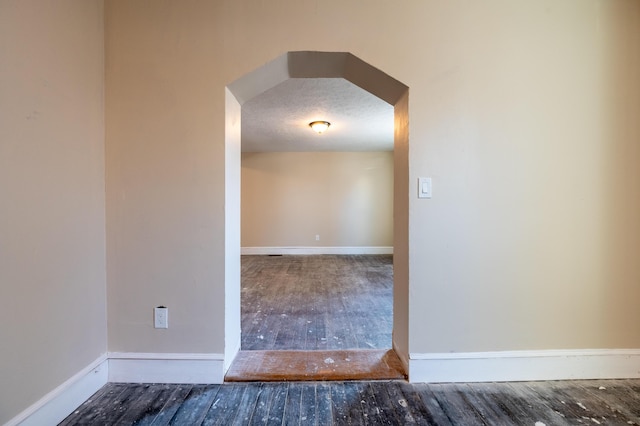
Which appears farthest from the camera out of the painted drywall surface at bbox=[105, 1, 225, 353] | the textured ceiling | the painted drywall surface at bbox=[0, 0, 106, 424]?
the textured ceiling

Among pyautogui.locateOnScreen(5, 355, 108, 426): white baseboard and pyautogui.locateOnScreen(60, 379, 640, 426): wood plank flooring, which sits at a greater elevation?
pyautogui.locateOnScreen(5, 355, 108, 426): white baseboard

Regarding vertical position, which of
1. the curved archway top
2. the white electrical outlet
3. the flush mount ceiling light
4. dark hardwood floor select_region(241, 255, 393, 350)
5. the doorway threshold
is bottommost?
dark hardwood floor select_region(241, 255, 393, 350)

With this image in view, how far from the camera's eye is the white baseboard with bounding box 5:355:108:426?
3.74ft

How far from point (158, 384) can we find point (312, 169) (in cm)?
525

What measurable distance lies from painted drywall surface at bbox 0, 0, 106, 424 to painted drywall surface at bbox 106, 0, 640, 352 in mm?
101

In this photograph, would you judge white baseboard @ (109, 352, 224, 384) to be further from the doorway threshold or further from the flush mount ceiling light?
the flush mount ceiling light

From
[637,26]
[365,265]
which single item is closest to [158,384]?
[637,26]

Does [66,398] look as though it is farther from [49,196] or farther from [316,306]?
[316,306]

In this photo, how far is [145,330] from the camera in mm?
1556

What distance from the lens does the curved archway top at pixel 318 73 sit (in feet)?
5.15

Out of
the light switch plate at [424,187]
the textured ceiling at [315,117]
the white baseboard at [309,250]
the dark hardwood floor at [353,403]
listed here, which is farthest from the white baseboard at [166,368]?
the white baseboard at [309,250]

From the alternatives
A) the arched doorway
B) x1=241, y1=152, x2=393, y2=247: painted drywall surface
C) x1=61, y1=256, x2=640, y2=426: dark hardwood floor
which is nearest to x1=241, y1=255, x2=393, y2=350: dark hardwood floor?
x1=61, y1=256, x2=640, y2=426: dark hardwood floor

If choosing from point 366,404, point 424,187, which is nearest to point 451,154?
point 424,187

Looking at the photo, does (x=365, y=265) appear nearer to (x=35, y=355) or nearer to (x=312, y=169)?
(x=312, y=169)
